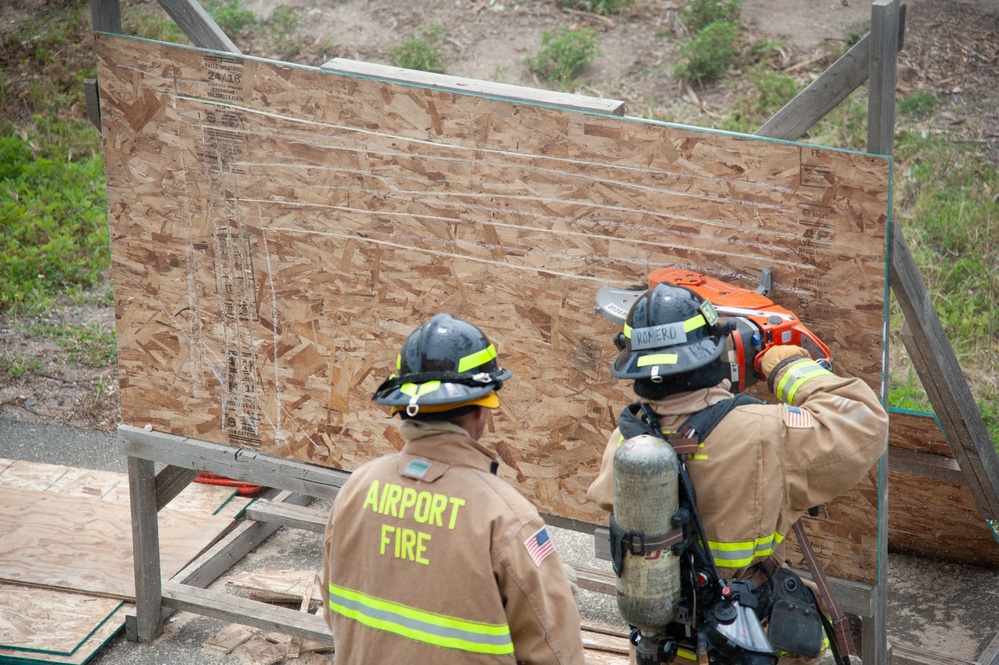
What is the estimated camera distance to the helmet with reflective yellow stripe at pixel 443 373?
2.97 meters

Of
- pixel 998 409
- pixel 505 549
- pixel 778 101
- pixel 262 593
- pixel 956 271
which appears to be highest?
pixel 778 101

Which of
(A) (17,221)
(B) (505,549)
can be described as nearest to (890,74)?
(B) (505,549)

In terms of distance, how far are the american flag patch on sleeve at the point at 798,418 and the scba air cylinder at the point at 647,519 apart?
0.40 m

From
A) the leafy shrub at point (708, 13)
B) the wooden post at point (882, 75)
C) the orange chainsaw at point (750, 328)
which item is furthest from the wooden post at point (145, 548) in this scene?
the leafy shrub at point (708, 13)

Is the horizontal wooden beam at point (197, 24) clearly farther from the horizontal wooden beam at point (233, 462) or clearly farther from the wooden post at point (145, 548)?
the wooden post at point (145, 548)

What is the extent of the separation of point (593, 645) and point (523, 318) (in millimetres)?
2103

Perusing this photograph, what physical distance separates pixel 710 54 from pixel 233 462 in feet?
24.7

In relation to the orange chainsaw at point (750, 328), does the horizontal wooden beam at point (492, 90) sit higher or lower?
higher

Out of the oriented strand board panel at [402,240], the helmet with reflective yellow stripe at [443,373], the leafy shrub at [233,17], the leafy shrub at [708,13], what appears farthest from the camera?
the leafy shrub at [233,17]

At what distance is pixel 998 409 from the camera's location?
7.06 m

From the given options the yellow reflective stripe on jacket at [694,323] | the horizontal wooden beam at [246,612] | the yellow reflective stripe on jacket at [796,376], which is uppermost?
the yellow reflective stripe on jacket at [694,323]

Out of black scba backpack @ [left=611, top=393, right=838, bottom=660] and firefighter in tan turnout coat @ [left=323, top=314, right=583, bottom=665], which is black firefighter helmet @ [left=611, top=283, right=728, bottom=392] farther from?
firefighter in tan turnout coat @ [left=323, top=314, right=583, bottom=665]

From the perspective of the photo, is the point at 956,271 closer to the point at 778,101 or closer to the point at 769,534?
A: the point at 778,101

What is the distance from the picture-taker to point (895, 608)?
18.9 feet
